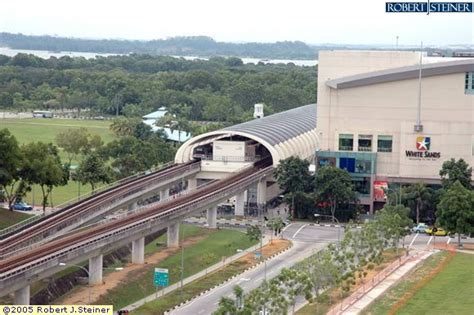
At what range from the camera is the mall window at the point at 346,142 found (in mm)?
84312

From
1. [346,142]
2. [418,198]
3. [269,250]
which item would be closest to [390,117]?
[346,142]

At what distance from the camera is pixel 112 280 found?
56.8 m

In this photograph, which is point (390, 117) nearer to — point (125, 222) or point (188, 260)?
point (188, 260)

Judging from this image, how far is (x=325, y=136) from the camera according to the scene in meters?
85.1

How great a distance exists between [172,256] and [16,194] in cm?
1471

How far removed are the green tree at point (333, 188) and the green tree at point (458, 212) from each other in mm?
10520

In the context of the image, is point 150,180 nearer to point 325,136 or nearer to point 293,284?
point 325,136

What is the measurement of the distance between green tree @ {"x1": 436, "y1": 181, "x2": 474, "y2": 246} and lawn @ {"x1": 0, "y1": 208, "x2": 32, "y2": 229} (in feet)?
91.5

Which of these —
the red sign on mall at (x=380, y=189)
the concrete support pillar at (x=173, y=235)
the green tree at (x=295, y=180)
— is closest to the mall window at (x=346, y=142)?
the red sign on mall at (x=380, y=189)

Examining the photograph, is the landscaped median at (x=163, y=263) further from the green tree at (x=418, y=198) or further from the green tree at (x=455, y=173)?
the green tree at (x=455, y=173)

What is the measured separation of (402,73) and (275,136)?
12.5m

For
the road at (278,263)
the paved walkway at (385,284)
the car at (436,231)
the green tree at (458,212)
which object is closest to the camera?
the paved walkway at (385,284)

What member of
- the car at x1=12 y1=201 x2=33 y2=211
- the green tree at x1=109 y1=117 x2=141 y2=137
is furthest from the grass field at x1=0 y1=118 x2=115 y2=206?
the car at x1=12 y1=201 x2=33 y2=211

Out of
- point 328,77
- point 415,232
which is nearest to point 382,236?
point 415,232
